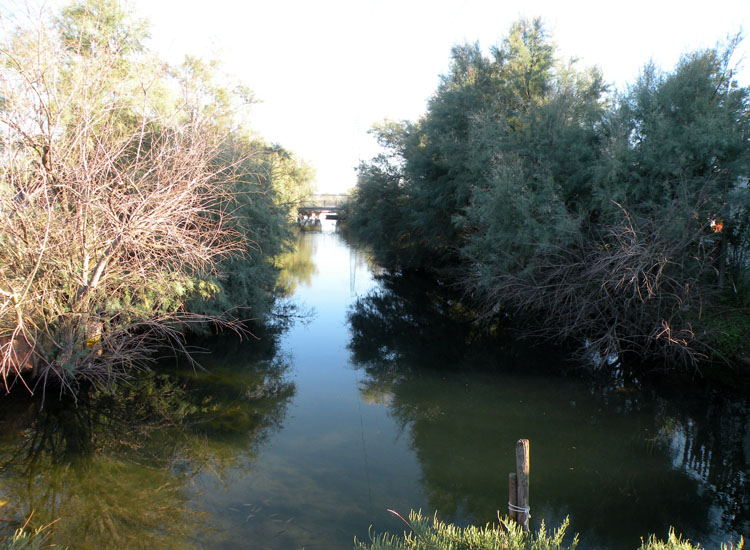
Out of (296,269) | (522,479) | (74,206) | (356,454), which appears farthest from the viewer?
(296,269)

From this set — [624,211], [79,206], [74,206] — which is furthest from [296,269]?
[79,206]

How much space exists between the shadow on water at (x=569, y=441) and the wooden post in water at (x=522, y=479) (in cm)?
159

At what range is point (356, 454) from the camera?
24.6ft

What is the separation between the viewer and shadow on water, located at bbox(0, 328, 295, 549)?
5609mm

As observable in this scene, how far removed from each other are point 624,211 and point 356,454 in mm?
7222

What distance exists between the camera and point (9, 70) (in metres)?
6.37

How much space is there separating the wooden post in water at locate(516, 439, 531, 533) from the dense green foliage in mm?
6666

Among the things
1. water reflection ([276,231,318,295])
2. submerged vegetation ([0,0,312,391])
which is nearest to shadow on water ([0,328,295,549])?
submerged vegetation ([0,0,312,391])

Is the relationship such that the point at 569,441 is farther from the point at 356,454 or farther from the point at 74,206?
the point at 74,206

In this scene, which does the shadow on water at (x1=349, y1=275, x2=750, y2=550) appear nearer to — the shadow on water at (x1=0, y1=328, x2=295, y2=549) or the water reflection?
the shadow on water at (x1=0, y1=328, x2=295, y2=549)

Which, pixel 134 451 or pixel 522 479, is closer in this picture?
pixel 522 479

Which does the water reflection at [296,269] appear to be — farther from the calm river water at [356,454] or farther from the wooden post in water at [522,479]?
the wooden post in water at [522,479]

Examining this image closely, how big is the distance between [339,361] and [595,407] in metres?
5.56

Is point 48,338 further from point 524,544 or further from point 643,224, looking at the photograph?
point 643,224
